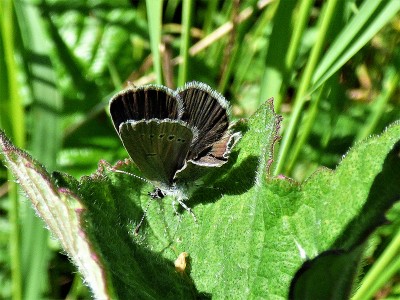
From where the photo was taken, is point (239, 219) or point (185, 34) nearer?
point (239, 219)

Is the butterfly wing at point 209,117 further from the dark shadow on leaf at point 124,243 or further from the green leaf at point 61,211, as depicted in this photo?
the green leaf at point 61,211

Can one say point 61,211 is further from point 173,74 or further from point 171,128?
point 173,74

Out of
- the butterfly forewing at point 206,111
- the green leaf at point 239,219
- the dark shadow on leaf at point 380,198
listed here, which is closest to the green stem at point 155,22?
the butterfly forewing at point 206,111

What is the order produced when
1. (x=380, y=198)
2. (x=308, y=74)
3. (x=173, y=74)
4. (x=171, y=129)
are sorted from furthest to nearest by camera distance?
(x=173, y=74)
(x=308, y=74)
(x=171, y=129)
(x=380, y=198)

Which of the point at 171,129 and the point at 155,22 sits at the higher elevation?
the point at 155,22

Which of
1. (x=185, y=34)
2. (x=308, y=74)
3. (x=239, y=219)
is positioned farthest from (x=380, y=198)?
(x=185, y=34)

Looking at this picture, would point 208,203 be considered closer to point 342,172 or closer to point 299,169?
point 342,172

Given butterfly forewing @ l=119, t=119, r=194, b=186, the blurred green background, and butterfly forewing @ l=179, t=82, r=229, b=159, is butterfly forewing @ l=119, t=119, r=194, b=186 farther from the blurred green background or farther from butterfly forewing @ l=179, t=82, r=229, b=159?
the blurred green background
